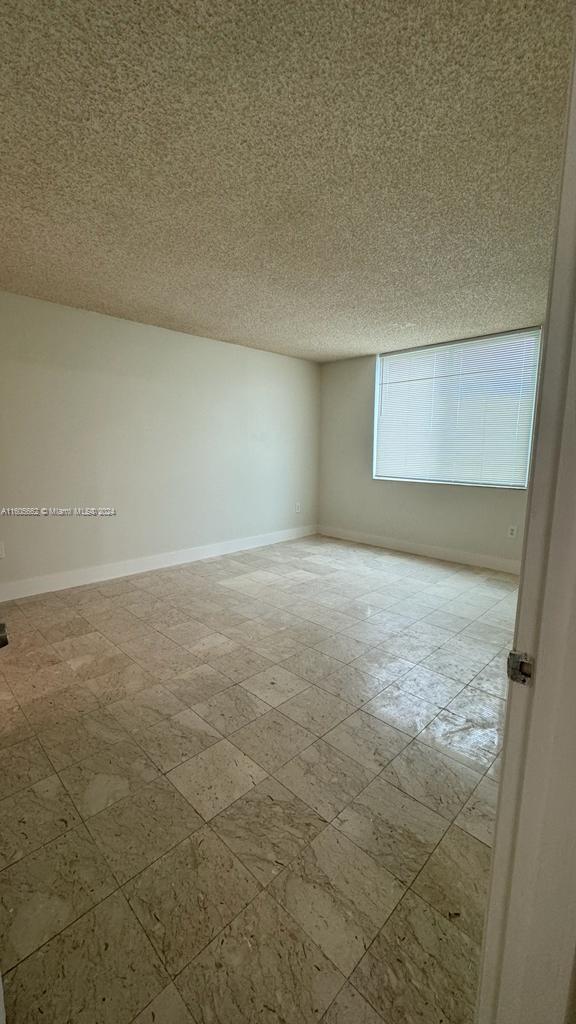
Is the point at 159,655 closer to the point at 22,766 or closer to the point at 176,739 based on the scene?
the point at 176,739

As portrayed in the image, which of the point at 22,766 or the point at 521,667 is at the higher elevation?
the point at 521,667

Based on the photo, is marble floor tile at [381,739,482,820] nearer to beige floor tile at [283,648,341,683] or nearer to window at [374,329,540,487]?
beige floor tile at [283,648,341,683]

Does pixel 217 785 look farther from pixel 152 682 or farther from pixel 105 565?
pixel 105 565

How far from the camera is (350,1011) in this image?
3.05 feet

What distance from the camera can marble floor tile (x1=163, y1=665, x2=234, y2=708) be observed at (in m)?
2.10

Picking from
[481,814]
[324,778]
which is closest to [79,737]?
[324,778]

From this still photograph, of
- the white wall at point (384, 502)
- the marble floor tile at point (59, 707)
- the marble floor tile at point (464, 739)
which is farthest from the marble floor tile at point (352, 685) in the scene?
the white wall at point (384, 502)

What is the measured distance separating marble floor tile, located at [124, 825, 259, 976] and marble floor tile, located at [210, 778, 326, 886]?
0.04m

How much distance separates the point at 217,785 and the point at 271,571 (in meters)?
2.71

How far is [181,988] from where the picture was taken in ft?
3.16

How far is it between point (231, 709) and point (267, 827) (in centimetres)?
66

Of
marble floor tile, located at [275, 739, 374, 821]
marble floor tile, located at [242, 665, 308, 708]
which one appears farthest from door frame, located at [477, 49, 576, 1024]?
marble floor tile, located at [242, 665, 308, 708]

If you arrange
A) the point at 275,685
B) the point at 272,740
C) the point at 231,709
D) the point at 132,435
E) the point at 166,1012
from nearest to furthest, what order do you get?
the point at 166,1012 → the point at 272,740 → the point at 231,709 → the point at 275,685 → the point at 132,435

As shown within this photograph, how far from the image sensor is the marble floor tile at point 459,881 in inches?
44.1
